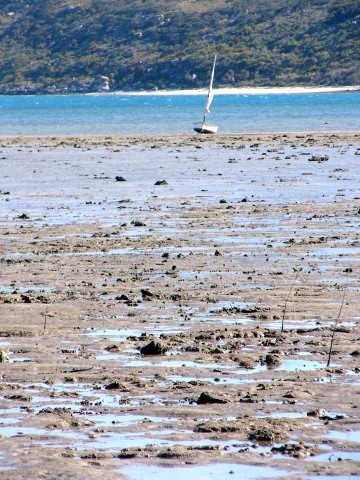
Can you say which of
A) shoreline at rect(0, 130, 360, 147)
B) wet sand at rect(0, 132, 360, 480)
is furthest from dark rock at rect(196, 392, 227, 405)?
shoreline at rect(0, 130, 360, 147)

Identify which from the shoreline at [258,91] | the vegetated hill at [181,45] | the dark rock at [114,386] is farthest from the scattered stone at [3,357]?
the vegetated hill at [181,45]

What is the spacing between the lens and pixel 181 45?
578 ft

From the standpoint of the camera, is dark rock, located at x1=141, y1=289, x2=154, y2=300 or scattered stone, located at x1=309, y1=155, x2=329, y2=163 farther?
scattered stone, located at x1=309, y1=155, x2=329, y2=163

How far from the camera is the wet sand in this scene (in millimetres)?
8602

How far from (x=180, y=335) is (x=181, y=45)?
16619 centimetres

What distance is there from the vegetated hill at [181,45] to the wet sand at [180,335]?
131765mm

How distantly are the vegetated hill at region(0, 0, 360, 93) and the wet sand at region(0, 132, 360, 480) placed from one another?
131765mm

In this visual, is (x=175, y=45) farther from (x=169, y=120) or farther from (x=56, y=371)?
(x=56, y=371)

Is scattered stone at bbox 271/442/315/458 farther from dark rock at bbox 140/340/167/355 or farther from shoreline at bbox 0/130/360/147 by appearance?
shoreline at bbox 0/130/360/147

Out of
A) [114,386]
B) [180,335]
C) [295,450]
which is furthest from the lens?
[180,335]

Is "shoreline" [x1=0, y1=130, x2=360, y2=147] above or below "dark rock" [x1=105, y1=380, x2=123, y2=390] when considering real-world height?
below

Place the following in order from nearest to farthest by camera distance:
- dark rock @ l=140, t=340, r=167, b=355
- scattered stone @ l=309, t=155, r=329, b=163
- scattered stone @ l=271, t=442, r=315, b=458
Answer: scattered stone @ l=271, t=442, r=315, b=458
dark rock @ l=140, t=340, r=167, b=355
scattered stone @ l=309, t=155, r=329, b=163

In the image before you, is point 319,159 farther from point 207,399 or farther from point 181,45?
point 181,45

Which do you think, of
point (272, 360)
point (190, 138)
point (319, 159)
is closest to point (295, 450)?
point (272, 360)
